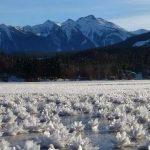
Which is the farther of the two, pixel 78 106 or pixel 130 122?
pixel 78 106

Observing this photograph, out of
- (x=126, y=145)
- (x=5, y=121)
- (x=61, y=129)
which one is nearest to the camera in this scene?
(x=126, y=145)

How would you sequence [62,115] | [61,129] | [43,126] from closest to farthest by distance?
1. [61,129]
2. [43,126]
3. [62,115]

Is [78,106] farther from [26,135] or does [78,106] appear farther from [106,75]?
[106,75]

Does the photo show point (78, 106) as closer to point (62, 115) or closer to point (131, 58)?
point (62, 115)

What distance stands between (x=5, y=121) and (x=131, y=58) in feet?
390

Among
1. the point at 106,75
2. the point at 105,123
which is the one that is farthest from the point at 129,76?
the point at 105,123

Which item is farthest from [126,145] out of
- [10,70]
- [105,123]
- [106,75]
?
[10,70]

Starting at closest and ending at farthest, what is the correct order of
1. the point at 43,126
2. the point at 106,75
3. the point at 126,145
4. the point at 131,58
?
the point at 126,145, the point at 43,126, the point at 106,75, the point at 131,58

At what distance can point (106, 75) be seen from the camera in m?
87.6

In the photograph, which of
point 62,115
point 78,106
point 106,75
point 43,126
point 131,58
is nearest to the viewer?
point 43,126

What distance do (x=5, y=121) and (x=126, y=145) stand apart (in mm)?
5037

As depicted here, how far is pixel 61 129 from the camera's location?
12.9 meters

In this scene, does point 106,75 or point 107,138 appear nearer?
point 107,138

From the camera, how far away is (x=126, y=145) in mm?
11703
